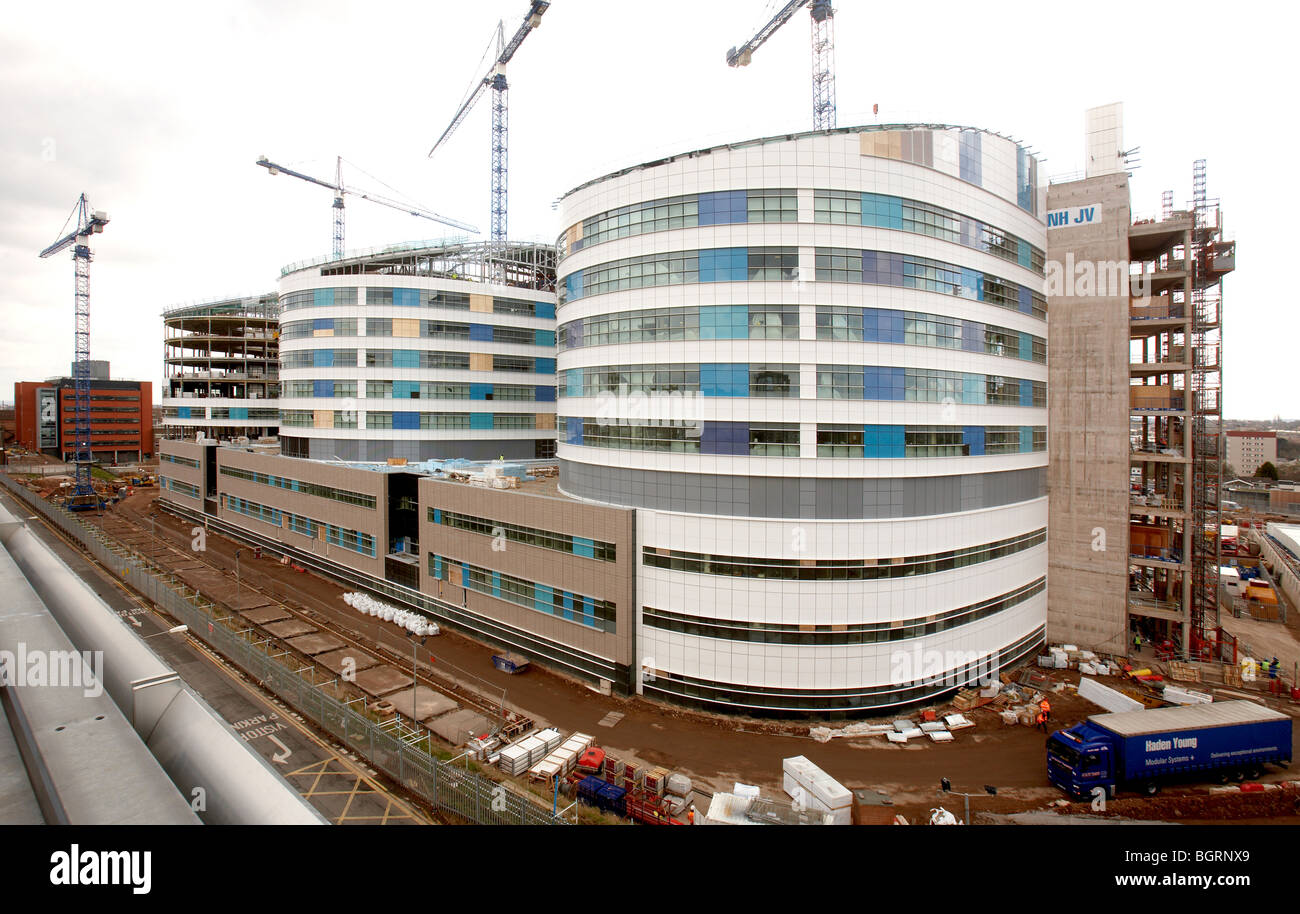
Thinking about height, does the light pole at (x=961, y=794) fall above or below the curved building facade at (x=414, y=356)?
below

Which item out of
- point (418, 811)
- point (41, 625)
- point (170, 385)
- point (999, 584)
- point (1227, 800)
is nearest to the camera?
point (41, 625)

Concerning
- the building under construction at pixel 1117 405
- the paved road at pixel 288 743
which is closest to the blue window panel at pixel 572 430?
the paved road at pixel 288 743

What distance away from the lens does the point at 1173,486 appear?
40.5 m

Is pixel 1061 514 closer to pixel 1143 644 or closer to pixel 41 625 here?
pixel 1143 644

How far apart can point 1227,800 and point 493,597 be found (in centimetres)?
3598

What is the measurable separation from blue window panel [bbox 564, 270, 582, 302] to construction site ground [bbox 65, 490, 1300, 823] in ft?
73.3

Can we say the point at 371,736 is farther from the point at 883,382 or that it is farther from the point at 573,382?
the point at 883,382

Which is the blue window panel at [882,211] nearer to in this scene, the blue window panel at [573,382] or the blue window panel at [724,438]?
the blue window panel at [724,438]

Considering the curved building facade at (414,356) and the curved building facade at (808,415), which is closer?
the curved building facade at (808,415)

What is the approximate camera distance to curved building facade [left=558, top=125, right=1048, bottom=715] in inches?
1155

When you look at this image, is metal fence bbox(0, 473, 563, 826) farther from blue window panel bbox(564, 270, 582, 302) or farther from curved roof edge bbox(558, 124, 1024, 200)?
curved roof edge bbox(558, 124, 1024, 200)

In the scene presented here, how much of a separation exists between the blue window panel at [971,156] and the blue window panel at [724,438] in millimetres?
18748

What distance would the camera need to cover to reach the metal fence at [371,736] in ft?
66.6
